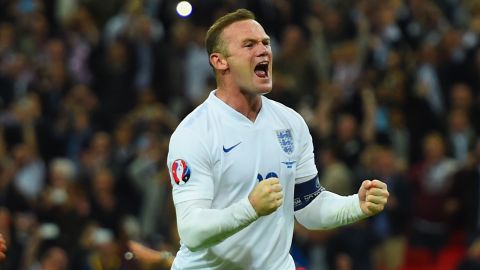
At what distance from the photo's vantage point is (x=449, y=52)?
13664 millimetres

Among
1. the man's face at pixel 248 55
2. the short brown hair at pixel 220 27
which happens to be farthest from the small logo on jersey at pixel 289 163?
the short brown hair at pixel 220 27

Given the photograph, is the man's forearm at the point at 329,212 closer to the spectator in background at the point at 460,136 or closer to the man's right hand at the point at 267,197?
the man's right hand at the point at 267,197

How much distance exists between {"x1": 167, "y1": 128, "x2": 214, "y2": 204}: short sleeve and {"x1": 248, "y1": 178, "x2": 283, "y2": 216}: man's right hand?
0.40 metres

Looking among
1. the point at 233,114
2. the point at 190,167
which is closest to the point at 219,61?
the point at 233,114

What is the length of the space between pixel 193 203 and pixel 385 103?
802 centimetres

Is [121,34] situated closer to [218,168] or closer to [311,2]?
[311,2]

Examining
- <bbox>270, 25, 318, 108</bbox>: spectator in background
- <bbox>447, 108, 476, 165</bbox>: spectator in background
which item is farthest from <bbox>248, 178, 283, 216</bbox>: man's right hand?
<bbox>270, 25, 318, 108</bbox>: spectator in background

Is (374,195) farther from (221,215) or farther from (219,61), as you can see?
(219,61)

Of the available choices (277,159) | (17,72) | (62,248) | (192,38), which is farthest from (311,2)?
(277,159)

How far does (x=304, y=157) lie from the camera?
19.7 ft

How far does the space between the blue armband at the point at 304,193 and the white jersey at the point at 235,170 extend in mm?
104

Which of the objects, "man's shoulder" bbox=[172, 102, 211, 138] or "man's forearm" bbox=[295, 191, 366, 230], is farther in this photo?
"man's forearm" bbox=[295, 191, 366, 230]

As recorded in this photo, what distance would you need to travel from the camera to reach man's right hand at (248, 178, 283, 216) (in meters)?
5.08

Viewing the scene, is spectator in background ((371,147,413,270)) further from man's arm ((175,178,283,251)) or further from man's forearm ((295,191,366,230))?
man's arm ((175,178,283,251))
